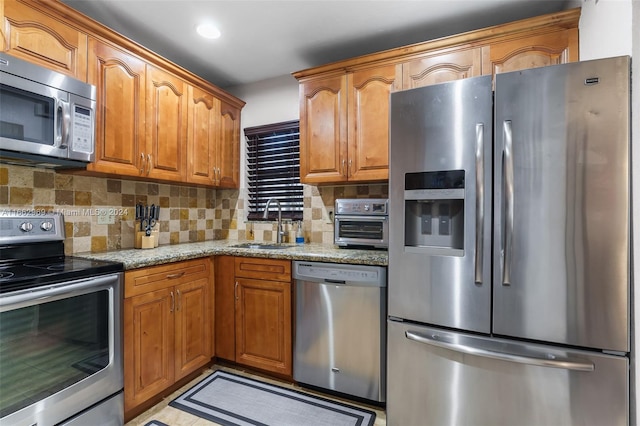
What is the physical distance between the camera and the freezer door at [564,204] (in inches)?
47.3

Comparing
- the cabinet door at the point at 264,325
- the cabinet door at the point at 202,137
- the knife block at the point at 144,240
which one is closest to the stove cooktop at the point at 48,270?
the knife block at the point at 144,240

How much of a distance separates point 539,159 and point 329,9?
153 centimetres

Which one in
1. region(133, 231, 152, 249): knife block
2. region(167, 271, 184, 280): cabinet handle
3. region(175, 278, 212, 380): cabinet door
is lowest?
region(175, 278, 212, 380): cabinet door

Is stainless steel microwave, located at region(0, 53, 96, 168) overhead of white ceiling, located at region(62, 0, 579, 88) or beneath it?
beneath

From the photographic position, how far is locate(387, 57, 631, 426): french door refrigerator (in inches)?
47.7

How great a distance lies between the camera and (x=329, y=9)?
1959 millimetres

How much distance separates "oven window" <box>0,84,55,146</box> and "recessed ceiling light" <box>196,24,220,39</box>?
1.06m

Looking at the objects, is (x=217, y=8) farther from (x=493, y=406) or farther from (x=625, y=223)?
(x=493, y=406)

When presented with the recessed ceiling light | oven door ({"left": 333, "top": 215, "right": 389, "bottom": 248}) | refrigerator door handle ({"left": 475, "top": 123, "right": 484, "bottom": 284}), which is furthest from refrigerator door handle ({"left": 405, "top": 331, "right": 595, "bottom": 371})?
the recessed ceiling light

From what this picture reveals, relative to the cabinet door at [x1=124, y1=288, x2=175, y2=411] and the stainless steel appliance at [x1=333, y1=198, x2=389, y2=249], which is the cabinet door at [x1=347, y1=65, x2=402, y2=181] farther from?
the cabinet door at [x1=124, y1=288, x2=175, y2=411]

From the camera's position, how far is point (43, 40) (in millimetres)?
1609

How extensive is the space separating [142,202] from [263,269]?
1.18 m

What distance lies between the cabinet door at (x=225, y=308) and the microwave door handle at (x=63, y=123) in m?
1.19

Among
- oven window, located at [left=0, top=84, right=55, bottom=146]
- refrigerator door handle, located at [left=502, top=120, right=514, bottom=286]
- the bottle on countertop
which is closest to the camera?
refrigerator door handle, located at [left=502, top=120, right=514, bottom=286]
